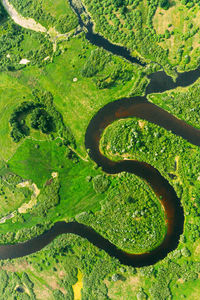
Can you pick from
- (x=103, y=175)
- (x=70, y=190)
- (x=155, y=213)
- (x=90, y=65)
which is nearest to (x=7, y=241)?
(x=70, y=190)

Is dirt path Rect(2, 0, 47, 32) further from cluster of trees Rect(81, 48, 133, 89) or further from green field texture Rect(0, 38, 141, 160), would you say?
cluster of trees Rect(81, 48, 133, 89)

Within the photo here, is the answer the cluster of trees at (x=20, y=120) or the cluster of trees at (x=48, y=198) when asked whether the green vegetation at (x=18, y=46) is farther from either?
the cluster of trees at (x=48, y=198)

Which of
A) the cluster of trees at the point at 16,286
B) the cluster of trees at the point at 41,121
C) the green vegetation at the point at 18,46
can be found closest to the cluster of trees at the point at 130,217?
the cluster of trees at the point at 41,121

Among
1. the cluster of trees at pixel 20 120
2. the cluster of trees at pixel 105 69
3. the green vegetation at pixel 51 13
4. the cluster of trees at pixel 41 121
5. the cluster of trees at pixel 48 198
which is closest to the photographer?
the cluster of trees at pixel 105 69

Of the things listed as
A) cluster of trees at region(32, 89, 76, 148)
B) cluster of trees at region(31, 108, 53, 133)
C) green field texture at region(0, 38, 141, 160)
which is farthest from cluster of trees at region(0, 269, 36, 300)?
cluster of trees at region(31, 108, 53, 133)

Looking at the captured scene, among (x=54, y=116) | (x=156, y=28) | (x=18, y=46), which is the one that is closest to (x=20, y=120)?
(x=54, y=116)

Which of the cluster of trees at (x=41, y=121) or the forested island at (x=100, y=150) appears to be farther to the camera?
the cluster of trees at (x=41, y=121)

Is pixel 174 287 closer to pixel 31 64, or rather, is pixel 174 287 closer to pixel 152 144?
pixel 152 144
